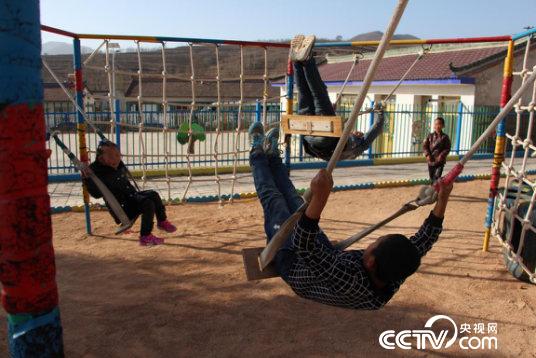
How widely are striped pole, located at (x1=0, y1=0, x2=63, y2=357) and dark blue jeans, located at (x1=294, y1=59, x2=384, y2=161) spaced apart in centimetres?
247

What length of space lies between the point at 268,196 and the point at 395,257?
41.8 inches

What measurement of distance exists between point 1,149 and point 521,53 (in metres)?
15.6

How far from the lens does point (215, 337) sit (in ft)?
9.79

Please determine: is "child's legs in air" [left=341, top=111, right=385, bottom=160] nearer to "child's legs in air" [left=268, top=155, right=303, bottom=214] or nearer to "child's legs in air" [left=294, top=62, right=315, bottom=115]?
"child's legs in air" [left=294, top=62, right=315, bottom=115]

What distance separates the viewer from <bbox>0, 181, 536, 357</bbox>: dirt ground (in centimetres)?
291

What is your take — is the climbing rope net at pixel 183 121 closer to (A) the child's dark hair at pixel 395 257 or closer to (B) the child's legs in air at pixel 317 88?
(B) the child's legs in air at pixel 317 88

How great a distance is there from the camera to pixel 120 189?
4.22 m

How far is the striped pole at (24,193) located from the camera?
1.12m

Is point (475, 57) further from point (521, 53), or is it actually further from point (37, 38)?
point (37, 38)

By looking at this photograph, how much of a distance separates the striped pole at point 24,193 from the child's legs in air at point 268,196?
1.66 m

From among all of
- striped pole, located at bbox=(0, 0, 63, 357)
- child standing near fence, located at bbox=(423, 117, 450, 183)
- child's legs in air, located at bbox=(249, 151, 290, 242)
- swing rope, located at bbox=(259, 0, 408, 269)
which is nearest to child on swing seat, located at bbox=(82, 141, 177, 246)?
child's legs in air, located at bbox=(249, 151, 290, 242)

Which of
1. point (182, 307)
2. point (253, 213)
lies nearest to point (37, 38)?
point (182, 307)

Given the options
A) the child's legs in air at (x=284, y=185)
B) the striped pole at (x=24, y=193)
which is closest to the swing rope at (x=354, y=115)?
the child's legs in air at (x=284, y=185)

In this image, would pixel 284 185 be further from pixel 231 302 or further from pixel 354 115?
pixel 354 115
